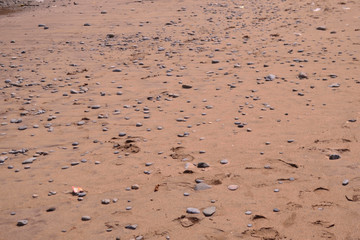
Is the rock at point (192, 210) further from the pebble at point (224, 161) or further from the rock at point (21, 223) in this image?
the rock at point (21, 223)

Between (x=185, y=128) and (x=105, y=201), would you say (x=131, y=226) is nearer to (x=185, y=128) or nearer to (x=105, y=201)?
(x=105, y=201)

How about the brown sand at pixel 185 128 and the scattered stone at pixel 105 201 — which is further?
the scattered stone at pixel 105 201

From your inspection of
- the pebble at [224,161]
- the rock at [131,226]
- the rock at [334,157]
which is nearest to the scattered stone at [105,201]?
the rock at [131,226]

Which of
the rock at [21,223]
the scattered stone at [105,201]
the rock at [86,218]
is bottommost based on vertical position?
the scattered stone at [105,201]

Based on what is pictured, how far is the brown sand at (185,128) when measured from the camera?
13.1ft

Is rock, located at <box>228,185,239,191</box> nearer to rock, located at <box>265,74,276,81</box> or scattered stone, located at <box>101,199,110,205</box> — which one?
scattered stone, located at <box>101,199,110,205</box>

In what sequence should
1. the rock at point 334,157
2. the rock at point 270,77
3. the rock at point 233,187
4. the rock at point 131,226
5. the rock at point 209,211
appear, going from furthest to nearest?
the rock at point 270,77 → the rock at point 334,157 → the rock at point 233,187 → the rock at point 209,211 → the rock at point 131,226

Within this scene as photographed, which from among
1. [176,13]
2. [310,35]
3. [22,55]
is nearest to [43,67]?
[22,55]

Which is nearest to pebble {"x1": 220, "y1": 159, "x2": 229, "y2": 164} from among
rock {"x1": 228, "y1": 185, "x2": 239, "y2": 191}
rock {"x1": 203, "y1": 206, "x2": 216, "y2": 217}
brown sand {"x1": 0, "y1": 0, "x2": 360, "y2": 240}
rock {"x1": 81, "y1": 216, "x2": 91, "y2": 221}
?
brown sand {"x1": 0, "y1": 0, "x2": 360, "y2": 240}

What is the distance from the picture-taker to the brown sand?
13.1 ft

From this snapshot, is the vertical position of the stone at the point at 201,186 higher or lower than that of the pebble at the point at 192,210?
lower

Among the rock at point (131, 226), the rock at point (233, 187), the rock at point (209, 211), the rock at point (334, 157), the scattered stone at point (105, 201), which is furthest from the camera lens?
the rock at point (334, 157)

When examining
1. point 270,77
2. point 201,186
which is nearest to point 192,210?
point 201,186

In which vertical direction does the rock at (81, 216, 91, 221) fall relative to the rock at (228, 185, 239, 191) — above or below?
above
